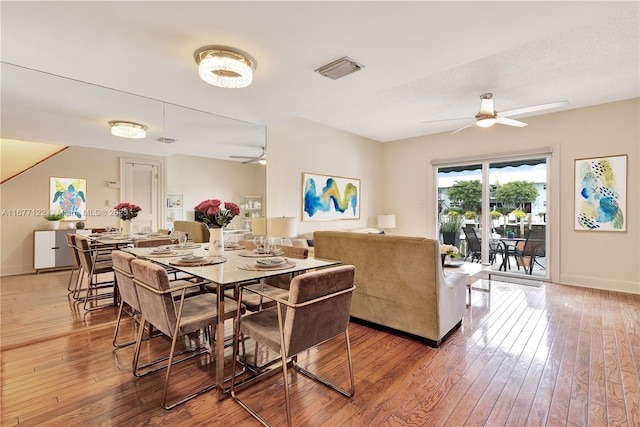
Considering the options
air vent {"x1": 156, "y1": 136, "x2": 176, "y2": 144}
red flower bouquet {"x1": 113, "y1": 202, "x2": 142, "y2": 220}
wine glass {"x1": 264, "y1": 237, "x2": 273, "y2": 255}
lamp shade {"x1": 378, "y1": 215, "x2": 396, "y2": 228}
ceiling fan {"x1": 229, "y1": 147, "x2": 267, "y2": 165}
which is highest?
air vent {"x1": 156, "y1": 136, "x2": 176, "y2": 144}

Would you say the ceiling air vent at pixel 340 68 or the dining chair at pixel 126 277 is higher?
the ceiling air vent at pixel 340 68

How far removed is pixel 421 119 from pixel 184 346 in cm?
489

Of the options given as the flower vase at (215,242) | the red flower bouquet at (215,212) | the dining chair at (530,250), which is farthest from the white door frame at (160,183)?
the dining chair at (530,250)

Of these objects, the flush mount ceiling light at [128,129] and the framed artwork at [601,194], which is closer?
the flush mount ceiling light at [128,129]

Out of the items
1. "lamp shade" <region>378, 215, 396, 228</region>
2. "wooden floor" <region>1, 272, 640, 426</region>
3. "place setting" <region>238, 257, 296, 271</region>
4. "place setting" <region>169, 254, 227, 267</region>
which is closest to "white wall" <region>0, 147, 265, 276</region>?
"wooden floor" <region>1, 272, 640, 426</region>

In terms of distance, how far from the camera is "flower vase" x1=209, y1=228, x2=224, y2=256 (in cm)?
244

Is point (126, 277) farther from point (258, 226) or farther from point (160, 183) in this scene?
point (258, 226)

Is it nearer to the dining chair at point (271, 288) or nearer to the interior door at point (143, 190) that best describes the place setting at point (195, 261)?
the dining chair at point (271, 288)

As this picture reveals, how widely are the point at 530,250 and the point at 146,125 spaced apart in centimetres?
628

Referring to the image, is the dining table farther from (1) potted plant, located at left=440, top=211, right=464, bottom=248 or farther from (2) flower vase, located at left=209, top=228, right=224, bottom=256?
(1) potted plant, located at left=440, top=211, right=464, bottom=248

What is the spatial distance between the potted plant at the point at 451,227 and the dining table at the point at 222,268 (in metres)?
4.65

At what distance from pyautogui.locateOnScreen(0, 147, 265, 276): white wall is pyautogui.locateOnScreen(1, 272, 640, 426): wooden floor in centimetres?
41

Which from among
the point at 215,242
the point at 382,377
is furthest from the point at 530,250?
the point at 215,242

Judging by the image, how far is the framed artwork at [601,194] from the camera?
14.3 ft
